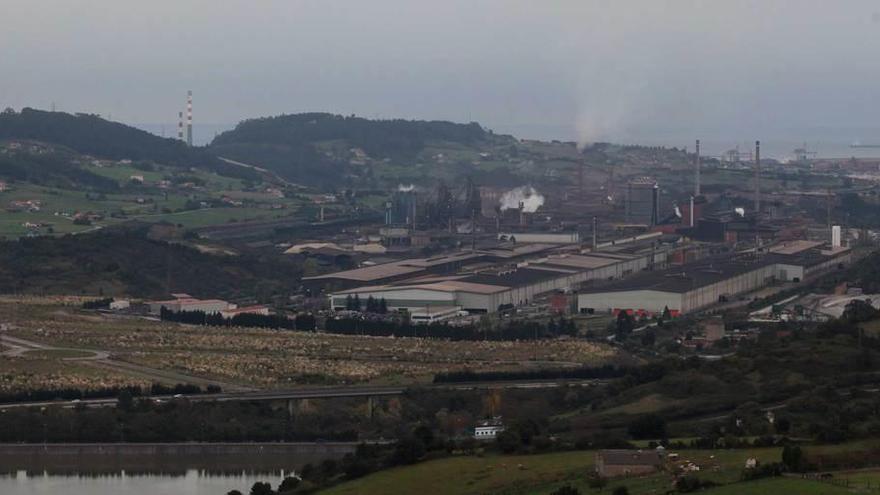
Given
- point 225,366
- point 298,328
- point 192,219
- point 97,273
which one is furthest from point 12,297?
point 192,219

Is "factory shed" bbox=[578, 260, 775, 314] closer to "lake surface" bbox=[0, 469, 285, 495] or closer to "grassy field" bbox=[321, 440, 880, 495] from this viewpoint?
"lake surface" bbox=[0, 469, 285, 495]

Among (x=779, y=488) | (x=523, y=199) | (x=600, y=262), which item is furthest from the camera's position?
(x=523, y=199)

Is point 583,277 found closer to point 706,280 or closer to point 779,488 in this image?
point 706,280

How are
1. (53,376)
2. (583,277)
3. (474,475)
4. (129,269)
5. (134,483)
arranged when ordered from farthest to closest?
(583,277) → (129,269) → (53,376) → (134,483) → (474,475)

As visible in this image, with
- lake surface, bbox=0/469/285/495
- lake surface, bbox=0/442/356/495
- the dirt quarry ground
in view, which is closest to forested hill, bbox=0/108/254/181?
the dirt quarry ground

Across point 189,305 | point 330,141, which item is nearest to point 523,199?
point 189,305

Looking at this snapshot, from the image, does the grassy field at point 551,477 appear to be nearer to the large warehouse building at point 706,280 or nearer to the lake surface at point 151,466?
the lake surface at point 151,466

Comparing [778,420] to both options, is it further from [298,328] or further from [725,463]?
[298,328]
